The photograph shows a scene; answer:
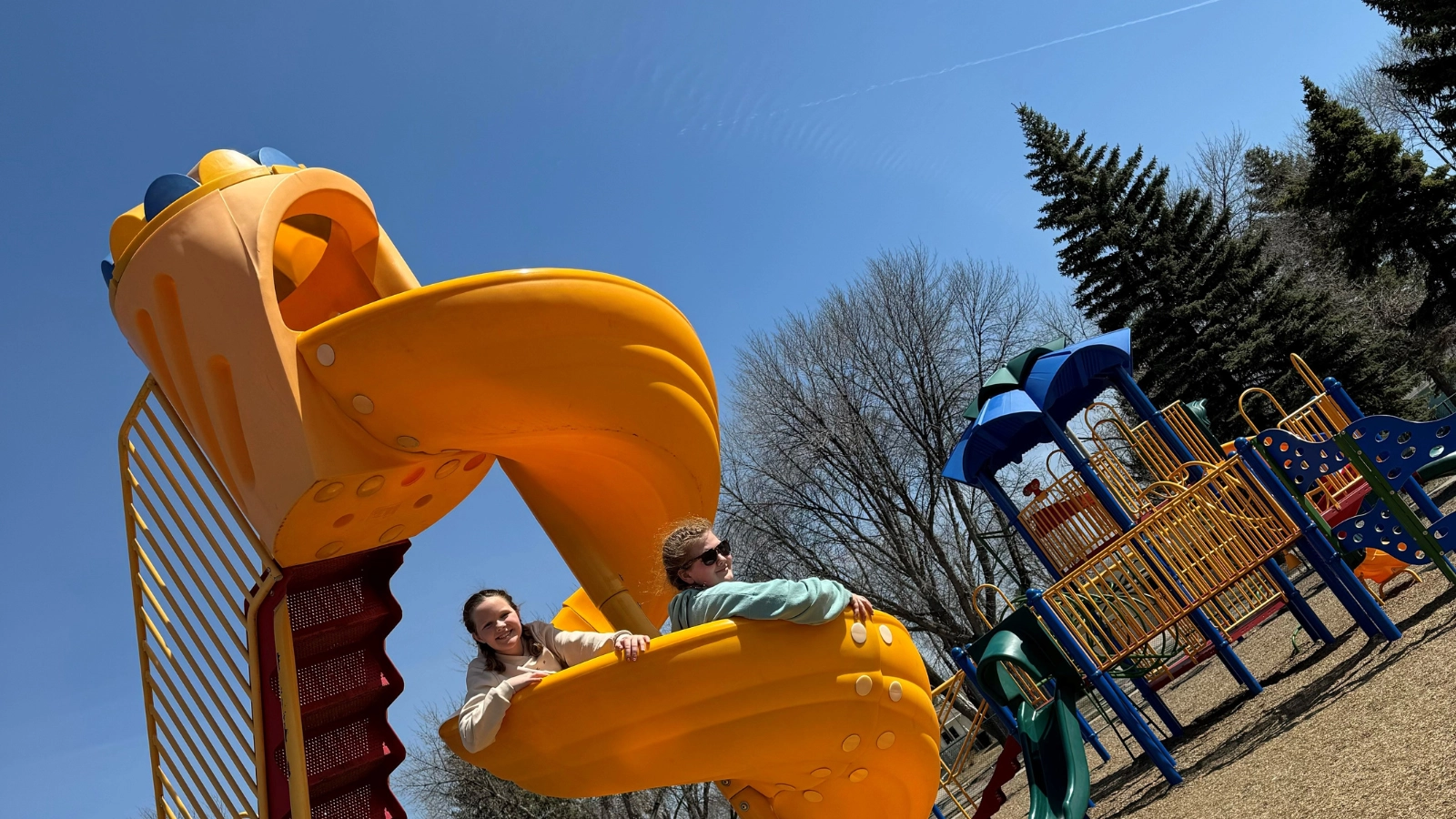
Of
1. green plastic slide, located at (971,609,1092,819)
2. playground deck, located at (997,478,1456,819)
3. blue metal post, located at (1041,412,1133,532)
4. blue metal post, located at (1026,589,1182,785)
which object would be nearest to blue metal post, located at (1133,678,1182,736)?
playground deck, located at (997,478,1456,819)

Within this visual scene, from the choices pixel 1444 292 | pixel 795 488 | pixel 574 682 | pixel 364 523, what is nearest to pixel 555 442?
pixel 364 523

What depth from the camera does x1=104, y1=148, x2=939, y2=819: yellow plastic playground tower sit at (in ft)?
10.9

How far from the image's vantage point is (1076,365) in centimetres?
1041

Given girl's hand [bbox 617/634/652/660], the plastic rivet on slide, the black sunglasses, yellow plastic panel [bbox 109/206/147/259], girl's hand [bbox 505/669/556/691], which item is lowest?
girl's hand [bbox 617/634/652/660]

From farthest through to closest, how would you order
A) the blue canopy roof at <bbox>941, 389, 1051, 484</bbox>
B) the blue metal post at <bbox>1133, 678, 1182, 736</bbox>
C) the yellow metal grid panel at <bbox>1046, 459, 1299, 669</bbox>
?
1. the blue canopy roof at <bbox>941, 389, 1051, 484</bbox>
2. the blue metal post at <bbox>1133, 678, 1182, 736</bbox>
3. the yellow metal grid panel at <bbox>1046, 459, 1299, 669</bbox>

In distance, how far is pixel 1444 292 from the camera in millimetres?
25156

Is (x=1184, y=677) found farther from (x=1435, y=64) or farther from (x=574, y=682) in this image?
(x=1435, y=64)

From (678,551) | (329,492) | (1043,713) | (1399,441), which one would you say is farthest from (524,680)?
(1399,441)

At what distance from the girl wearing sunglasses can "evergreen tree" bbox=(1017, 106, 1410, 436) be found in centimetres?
2112

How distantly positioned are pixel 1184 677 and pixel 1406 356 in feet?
56.7

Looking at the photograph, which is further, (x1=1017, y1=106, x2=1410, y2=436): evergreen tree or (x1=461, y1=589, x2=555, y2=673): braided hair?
(x1=1017, y1=106, x2=1410, y2=436): evergreen tree

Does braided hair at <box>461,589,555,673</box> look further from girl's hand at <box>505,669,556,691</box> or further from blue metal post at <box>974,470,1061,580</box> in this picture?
blue metal post at <box>974,470,1061,580</box>

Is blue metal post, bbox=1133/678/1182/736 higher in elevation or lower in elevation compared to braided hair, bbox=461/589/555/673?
lower

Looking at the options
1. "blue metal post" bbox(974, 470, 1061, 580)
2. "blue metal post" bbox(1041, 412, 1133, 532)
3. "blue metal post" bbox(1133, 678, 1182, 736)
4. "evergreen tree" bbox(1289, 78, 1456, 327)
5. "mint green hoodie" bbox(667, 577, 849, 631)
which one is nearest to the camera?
"mint green hoodie" bbox(667, 577, 849, 631)
